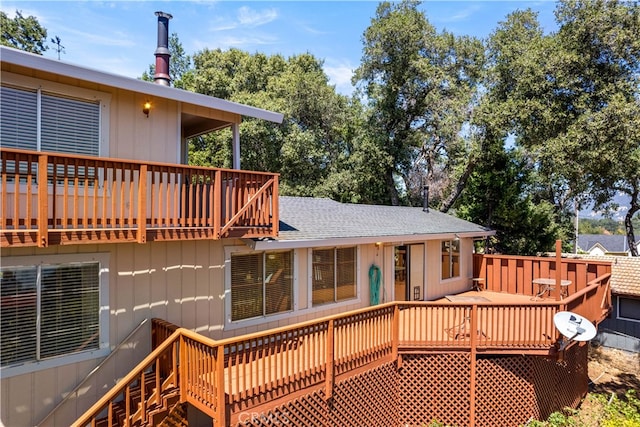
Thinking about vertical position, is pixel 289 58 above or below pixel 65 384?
above

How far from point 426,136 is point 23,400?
22296 mm

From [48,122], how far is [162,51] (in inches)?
127

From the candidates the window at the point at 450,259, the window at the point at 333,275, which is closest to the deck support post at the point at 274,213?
the window at the point at 333,275

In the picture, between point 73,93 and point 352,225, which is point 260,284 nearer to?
point 352,225

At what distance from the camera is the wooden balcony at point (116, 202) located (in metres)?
4.50

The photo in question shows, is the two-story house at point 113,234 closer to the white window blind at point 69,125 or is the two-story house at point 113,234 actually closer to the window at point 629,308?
the white window blind at point 69,125

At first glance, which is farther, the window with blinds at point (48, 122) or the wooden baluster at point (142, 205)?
the wooden baluster at point (142, 205)

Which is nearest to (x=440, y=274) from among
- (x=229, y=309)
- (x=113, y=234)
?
(x=229, y=309)

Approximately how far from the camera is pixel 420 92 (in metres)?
22.8

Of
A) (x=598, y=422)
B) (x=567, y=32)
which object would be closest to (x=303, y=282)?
(x=598, y=422)

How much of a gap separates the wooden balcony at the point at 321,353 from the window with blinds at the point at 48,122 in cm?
320

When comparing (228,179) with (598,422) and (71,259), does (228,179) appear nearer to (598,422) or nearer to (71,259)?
(71,259)

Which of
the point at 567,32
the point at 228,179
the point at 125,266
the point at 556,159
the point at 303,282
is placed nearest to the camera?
the point at 125,266

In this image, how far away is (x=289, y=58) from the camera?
32.5m
